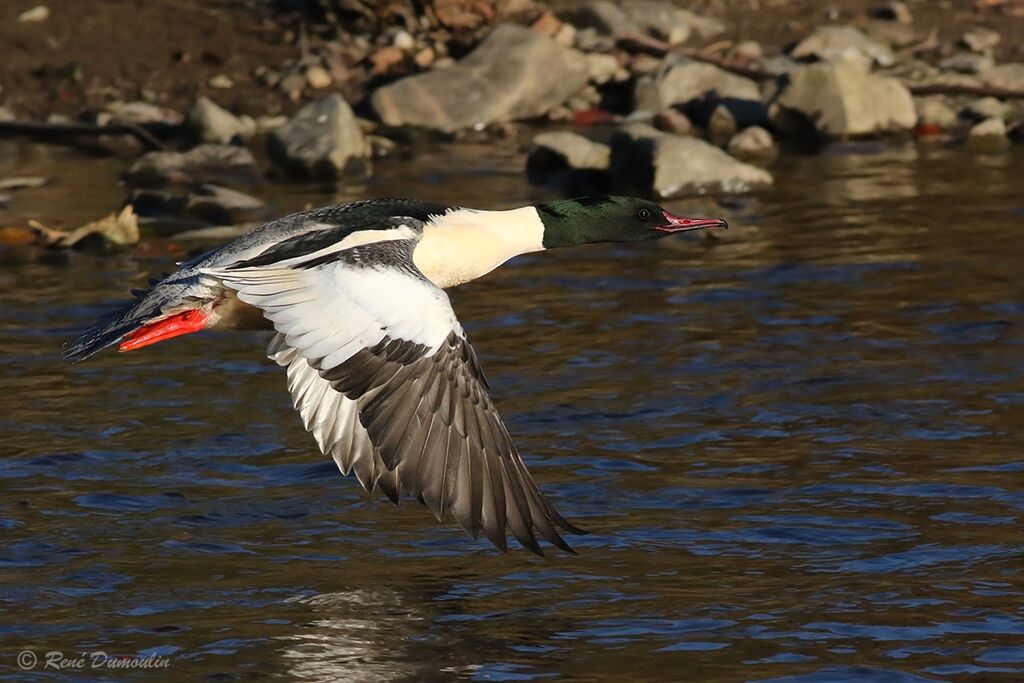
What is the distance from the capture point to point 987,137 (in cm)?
1512

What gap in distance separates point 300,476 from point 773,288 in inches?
162

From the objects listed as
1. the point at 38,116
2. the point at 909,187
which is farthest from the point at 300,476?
the point at 38,116

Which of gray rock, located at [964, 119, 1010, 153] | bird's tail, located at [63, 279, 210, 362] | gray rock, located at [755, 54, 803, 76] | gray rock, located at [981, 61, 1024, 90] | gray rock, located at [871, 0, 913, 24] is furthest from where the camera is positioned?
gray rock, located at [871, 0, 913, 24]

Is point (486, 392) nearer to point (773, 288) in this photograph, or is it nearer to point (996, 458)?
point (996, 458)

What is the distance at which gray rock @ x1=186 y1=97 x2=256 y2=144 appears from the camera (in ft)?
50.6

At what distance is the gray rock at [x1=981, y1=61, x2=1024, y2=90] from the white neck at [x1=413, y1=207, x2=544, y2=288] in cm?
965

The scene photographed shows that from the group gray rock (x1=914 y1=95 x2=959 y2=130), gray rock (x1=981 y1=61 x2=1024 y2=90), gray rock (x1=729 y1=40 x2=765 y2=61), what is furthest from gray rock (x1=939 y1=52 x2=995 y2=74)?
gray rock (x1=729 y1=40 x2=765 y2=61)

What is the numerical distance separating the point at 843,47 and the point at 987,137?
2.24m

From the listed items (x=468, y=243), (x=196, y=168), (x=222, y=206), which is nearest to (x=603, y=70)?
(x=196, y=168)

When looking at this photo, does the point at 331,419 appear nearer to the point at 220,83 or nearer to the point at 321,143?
the point at 321,143

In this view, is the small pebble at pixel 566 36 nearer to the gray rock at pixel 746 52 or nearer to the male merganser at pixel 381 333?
the gray rock at pixel 746 52

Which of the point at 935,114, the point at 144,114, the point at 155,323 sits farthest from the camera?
the point at 144,114

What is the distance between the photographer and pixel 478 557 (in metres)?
6.73

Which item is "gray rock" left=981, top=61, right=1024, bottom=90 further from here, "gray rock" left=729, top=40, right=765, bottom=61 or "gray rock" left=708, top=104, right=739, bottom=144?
"gray rock" left=708, top=104, right=739, bottom=144
